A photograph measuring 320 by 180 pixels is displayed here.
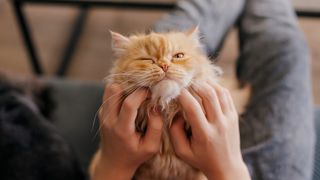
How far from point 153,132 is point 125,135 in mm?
52

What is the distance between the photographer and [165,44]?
2.14 ft

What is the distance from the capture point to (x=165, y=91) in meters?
0.60

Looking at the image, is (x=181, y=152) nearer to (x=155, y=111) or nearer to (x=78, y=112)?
(x=155, y=111)

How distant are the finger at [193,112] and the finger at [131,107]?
2.5 inches

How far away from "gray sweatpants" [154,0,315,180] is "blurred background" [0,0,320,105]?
61 cm

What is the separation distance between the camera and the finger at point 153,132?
64 cm

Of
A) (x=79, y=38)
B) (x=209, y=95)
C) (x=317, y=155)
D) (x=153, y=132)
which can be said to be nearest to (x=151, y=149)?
(x=153, y=132)

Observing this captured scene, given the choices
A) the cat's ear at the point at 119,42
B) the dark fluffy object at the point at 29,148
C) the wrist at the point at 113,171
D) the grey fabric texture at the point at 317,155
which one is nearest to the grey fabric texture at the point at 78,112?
the dark fluffy object at the point at 29,148

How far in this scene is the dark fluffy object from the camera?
893mm

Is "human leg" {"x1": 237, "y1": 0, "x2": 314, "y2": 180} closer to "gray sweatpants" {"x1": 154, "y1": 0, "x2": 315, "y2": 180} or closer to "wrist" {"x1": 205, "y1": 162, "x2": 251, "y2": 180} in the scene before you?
"gray sweatpants" {"x1": 154, "y1": 0, "x2": 315, "y2": 180}

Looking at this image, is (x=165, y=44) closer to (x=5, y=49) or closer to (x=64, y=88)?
(x=64, y=88)

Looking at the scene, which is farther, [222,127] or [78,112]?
[78,112]

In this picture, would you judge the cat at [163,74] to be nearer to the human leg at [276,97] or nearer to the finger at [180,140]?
the finger at [180,140]

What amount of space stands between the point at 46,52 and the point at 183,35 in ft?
4.82
